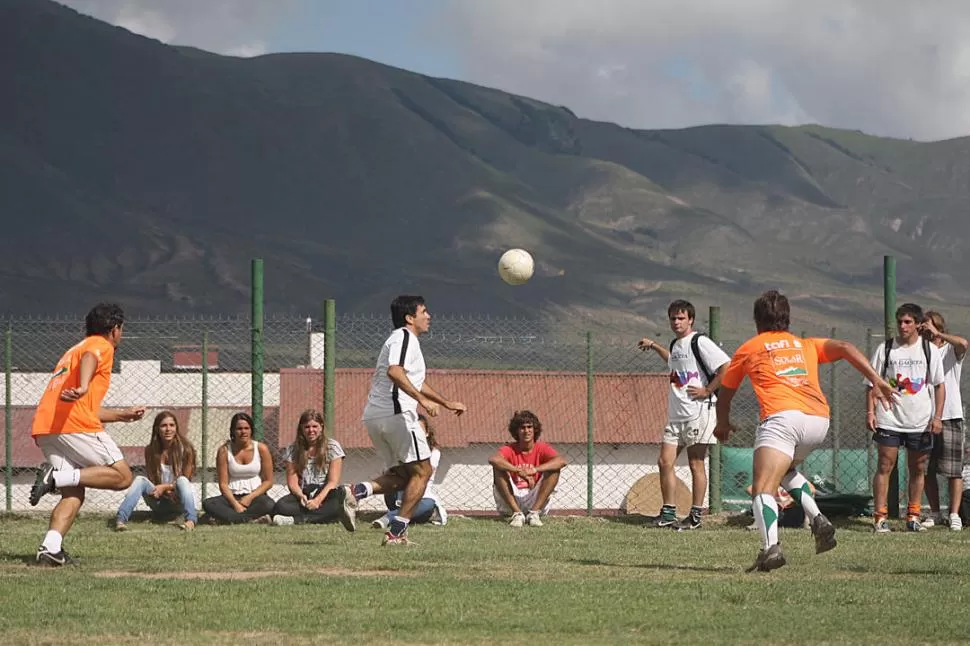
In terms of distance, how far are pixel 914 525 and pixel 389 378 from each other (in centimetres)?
562

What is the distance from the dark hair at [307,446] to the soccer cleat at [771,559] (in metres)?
6.07

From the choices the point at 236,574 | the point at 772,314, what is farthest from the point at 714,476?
the point at 236,574

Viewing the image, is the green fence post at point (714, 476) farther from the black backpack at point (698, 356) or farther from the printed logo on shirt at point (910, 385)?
the printed logo on shirt at point (910, 385)

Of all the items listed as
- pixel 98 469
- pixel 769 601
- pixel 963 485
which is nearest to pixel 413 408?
pixel 98 469

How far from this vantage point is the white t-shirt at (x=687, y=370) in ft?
49.3

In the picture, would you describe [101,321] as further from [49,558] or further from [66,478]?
[49,558]

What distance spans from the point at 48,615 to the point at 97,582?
1362 mm

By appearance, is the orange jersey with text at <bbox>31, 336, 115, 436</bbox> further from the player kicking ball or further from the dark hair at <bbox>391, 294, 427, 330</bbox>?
the player kicking ball

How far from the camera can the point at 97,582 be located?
9.97 metres

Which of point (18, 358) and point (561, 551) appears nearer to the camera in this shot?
point (561, 551)

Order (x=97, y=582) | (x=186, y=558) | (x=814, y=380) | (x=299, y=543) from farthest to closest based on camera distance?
(x=299, y=543), (x=186, y=558), (x=814, y=380), (x=97, y=582)

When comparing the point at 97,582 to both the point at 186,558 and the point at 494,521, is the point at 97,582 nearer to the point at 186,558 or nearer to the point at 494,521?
the point at 186,558

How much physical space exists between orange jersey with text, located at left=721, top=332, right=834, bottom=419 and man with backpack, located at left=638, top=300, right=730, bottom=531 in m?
4.23

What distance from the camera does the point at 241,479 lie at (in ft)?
51.3
